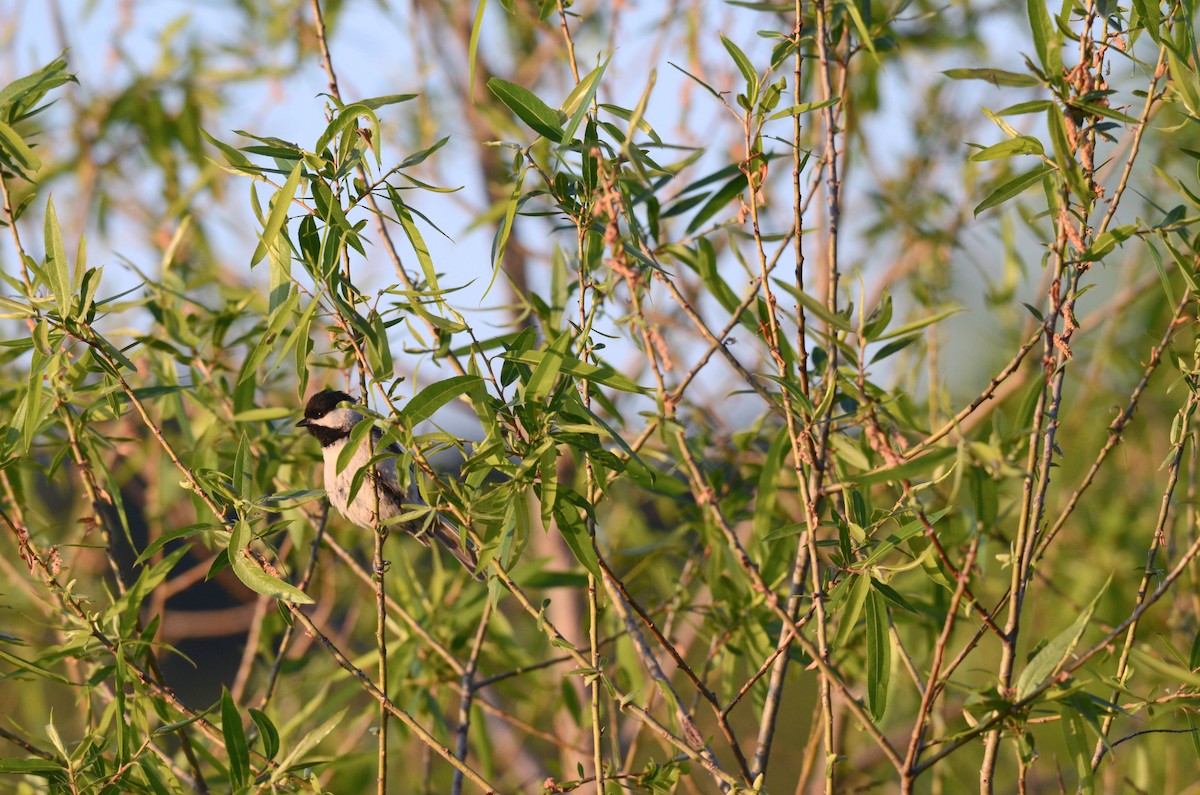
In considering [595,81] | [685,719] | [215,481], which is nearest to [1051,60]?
[595,81]

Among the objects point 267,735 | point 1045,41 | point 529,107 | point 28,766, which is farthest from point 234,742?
point 1045,41

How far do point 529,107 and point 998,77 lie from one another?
0.72m

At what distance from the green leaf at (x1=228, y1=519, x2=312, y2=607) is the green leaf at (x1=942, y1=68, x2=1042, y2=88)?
4.11 feet


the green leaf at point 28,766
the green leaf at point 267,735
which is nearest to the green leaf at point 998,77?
the green leaf at point 267,735

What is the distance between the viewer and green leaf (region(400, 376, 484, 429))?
1.56 metres

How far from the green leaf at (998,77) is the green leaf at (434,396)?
84cm

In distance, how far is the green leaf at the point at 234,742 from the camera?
1789mm

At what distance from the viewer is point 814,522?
156 centimetres

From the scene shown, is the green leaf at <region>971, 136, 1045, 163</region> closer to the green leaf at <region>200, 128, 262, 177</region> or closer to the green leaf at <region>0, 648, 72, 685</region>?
the green leaf at <region>200, 128, 262, 177</region>

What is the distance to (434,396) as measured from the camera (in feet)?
5.17

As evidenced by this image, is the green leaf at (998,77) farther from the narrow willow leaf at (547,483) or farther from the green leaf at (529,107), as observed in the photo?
the narrow willow leaf at (547,483)

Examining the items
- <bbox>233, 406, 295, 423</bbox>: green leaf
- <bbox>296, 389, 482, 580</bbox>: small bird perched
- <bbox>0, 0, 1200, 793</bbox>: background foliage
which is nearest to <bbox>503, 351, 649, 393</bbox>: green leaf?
<bbox>0, 0, 1200, 793</bbox>: background foliage

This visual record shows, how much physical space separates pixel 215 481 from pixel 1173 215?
165cm

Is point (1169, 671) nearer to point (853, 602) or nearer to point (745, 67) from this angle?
point (853, 602)
